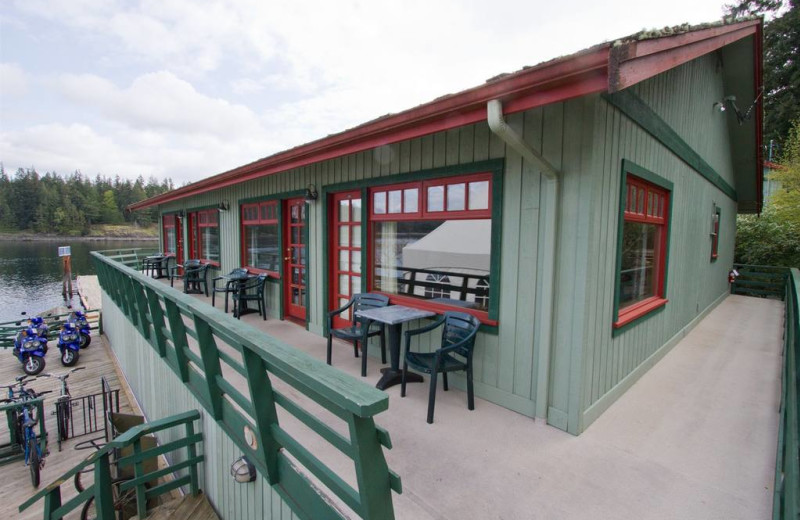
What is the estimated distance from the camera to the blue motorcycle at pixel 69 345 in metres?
7.38

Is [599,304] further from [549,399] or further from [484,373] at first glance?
[484,373]

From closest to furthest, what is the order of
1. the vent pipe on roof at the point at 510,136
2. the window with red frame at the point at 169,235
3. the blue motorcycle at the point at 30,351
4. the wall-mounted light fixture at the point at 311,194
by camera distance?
the vent pipe on roof at the point at 510,136 → the wall-mounted light fixture at the point at 311,194 → the blue motorcycle at the point at 30,351 → the window with red frame at the point at 169,235

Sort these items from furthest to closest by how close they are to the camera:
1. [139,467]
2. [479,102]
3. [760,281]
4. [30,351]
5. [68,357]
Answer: [760,281] < [30,351] < [68,357] < [139,467] < [479,102]

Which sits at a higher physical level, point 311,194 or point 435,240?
point 311,194

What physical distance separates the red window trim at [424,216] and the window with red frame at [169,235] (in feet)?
28.3

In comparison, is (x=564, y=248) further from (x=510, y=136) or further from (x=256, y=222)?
(x=256, y=222)

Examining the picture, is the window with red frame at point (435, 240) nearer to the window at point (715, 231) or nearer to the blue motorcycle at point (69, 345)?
the window at point (715, 231)

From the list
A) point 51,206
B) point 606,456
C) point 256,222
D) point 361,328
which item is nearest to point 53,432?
point 256,222

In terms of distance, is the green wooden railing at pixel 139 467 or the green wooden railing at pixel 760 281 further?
the green wooden railing at pixel 760 281

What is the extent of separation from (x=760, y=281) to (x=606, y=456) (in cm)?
1059

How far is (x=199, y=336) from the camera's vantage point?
84.1 inches

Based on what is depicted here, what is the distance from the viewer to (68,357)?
24.3 ft

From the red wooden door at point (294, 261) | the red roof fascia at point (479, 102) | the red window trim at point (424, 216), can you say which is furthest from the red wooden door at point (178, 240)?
the red window trim at point (424, 216)

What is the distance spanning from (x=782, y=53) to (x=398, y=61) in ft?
55.6
